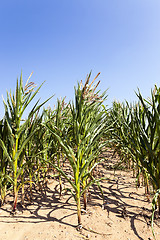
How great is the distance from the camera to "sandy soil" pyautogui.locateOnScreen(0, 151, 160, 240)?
136 cm

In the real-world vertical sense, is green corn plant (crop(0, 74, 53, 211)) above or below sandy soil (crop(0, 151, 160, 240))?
above

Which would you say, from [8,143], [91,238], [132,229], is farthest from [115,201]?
[8,143]

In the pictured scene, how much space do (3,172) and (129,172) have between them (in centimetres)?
253

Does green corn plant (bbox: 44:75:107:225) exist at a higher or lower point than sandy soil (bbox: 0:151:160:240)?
higher

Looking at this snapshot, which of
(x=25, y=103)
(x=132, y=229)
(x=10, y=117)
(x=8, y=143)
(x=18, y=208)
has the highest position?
(x=25, y=103)

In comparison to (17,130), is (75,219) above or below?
below

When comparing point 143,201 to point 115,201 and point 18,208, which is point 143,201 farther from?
point 18,208

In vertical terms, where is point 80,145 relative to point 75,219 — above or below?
above

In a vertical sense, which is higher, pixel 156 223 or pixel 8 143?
pixel 8 143

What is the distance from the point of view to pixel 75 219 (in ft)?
5.16

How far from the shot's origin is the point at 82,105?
1.56 metres

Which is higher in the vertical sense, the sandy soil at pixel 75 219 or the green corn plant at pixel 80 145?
the green corn plant at pixel 80 145

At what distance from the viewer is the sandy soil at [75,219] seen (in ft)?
4.48

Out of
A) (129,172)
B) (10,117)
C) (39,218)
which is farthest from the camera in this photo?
(129,172)
